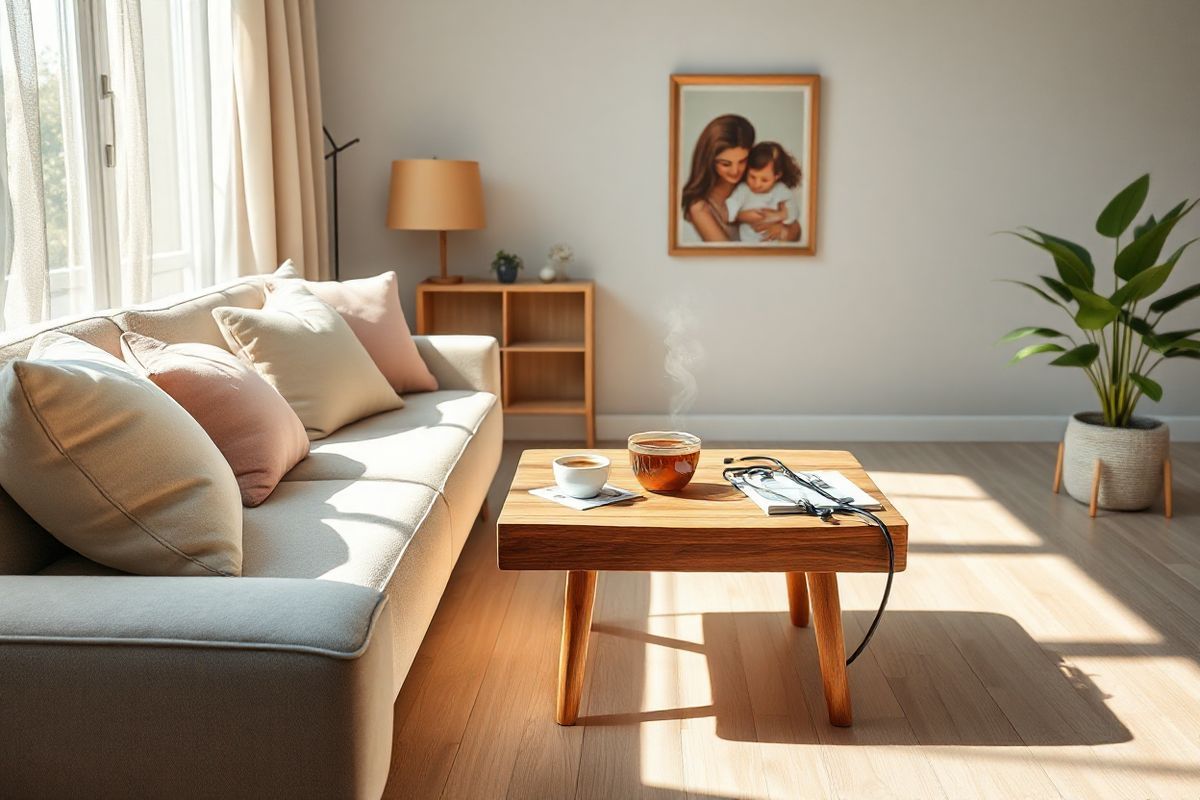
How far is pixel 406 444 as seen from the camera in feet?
8.90

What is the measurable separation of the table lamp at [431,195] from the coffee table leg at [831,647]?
2.59 meters

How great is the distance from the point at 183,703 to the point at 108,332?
3.92 feet

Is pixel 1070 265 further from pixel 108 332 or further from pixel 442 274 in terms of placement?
pixel 108 332

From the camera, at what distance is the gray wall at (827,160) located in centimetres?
452

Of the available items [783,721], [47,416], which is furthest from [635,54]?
[47,416]

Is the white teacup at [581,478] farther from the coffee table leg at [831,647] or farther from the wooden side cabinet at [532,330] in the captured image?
the wooden side cabinet at [532,330]

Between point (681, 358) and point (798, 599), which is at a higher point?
point (681, 358)

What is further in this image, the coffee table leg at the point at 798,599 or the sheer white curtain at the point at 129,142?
the sheer white curtain at the point at 129,142

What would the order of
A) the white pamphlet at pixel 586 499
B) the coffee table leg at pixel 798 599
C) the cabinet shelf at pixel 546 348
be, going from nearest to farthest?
the white pamphlet at pixel 586 499, the coffee table leg at pixel 798 599, the cabinet shelf at pixel 546 348

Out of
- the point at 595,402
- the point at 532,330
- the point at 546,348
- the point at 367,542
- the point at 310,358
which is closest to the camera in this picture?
the point at 367,542

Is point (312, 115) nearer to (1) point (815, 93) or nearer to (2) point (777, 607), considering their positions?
(1) point (815, 93)

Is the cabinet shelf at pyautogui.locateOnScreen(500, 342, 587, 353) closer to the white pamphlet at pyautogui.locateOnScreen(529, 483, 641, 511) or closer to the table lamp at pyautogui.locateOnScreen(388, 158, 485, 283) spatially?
the table lamp at pyautogui.locateOnScreen(388, 158, 485, 283)

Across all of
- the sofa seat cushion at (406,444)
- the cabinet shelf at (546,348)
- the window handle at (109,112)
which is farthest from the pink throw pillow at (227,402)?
the cabinet shelf at (546,348)

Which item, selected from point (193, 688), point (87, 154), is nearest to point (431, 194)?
point (87, 154)
